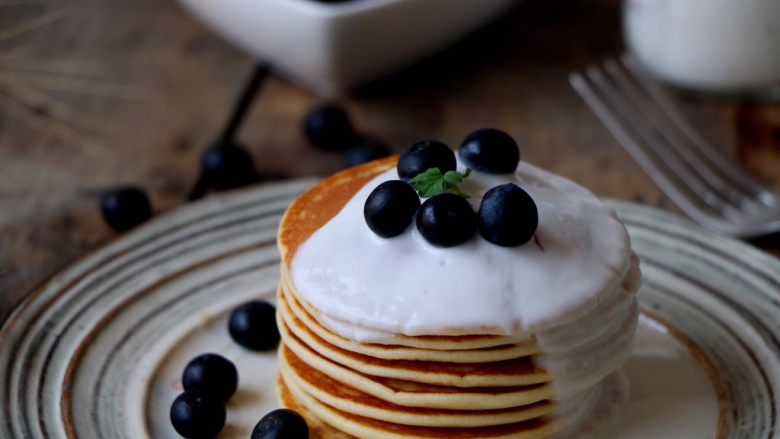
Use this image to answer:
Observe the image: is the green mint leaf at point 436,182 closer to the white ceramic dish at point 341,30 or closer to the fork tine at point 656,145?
the fork tine at point 656,145

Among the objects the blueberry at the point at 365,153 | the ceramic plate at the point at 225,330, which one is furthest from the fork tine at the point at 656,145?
the blueberry at the point at 365,153

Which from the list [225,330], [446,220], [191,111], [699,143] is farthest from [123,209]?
[699,143]

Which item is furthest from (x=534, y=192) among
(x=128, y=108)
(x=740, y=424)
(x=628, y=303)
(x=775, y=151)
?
(x=128, y=108)

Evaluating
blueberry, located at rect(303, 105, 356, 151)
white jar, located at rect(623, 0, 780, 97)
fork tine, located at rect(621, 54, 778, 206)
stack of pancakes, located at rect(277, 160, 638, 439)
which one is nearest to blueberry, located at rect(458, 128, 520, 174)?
stack of pancakes, located at rect(277, 160, 638, 439)

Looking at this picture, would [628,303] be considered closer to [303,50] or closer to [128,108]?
[303,50]

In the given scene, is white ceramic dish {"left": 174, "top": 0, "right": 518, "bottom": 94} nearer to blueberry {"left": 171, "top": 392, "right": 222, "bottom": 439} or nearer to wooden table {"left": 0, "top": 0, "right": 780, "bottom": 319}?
wooden table {"left": 0, "top": 0, "right": 780, "bottom": 319}

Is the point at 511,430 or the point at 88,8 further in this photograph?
the point at 88,8

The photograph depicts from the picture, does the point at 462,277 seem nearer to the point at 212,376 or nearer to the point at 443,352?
the point at 443,352
